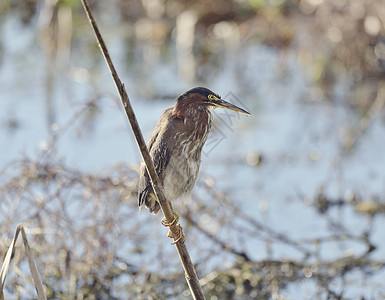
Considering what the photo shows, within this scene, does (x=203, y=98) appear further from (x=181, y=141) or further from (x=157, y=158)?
(x=157, y=158)

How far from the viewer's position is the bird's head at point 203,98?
10.1 ft

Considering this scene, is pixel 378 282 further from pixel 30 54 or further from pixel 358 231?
pixel 30 54

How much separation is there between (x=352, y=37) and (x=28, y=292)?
4.67 m

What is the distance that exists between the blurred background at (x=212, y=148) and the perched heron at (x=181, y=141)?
11 cm

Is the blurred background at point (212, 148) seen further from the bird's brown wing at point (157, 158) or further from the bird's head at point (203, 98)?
the bird's brown wing at point (157, 158)

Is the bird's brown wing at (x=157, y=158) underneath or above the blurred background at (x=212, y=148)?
underneath

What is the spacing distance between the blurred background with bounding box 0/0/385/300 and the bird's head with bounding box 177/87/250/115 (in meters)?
0.11

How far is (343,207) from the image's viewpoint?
19.2ft

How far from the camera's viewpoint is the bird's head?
10.1 ft

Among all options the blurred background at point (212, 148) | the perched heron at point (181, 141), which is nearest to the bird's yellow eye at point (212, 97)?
the perched heron at point (181, 141)

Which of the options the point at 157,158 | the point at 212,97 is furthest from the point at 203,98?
the point at 157,158

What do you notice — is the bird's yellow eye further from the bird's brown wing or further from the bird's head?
the bird's brown wing

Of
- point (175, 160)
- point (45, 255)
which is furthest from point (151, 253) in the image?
point (175, 160)

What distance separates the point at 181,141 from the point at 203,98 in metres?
0.21
